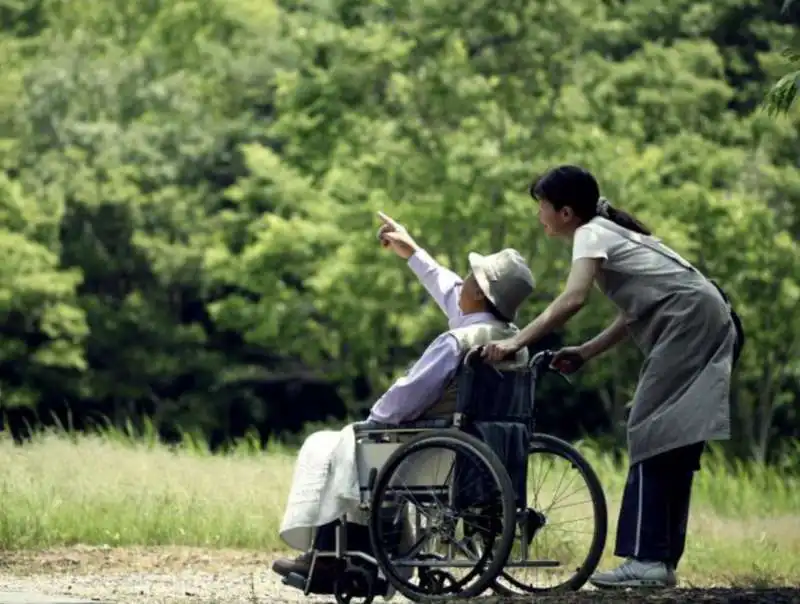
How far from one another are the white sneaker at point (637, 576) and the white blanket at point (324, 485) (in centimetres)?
91

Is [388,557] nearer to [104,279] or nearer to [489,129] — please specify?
[489,129]

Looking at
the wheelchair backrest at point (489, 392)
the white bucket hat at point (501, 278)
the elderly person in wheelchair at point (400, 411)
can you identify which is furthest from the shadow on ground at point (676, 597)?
the white bucket hat at point (501, 278)

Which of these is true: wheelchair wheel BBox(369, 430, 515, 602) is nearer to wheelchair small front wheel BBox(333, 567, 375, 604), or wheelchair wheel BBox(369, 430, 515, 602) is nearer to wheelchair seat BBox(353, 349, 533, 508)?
wheelchair seat BBox(353, 349, 533, 508)

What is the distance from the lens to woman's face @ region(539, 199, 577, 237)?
7.64 m

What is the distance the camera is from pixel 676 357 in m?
7.52

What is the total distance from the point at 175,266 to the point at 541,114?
10.5 m

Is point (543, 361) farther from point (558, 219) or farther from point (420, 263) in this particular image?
point (420, 263)

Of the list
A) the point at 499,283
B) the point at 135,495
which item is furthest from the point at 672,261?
the point at 135,495

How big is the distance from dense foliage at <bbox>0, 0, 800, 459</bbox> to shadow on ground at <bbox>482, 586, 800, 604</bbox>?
22.8 metres

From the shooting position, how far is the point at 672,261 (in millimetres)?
7617

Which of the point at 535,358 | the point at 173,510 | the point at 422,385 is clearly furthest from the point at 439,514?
the point at 173,510

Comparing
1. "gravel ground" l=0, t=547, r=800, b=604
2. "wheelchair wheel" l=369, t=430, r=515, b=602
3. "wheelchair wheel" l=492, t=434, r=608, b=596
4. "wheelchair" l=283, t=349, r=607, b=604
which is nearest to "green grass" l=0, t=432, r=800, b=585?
"gravel ground" l=0, t=547, r=800, b=604

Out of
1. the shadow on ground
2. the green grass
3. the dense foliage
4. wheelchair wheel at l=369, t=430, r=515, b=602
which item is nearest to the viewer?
the shadow on ground

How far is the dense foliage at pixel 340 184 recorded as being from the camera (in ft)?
107
